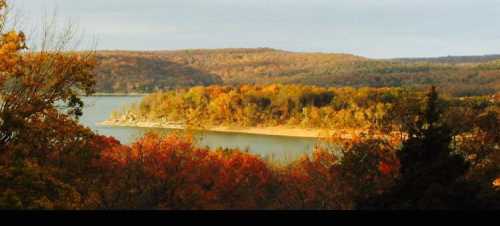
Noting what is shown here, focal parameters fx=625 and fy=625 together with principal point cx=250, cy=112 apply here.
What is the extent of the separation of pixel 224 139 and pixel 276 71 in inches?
173

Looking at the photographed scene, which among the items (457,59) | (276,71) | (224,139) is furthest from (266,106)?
(457,59)

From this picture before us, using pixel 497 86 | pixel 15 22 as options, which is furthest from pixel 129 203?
pixel 497 86

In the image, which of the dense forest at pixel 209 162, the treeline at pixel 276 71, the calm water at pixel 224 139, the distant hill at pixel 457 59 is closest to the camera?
the dense forest at pixel 209 162

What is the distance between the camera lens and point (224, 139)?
1274 cm

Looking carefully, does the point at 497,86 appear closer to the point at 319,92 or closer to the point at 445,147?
the point at 319,92

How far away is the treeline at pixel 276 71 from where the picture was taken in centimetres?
1041

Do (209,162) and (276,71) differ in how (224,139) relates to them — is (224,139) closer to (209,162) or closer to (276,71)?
(209,162)

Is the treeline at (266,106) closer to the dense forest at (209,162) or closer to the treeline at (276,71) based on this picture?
the dense forest at (209,162)

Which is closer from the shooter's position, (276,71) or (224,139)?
(224,139)

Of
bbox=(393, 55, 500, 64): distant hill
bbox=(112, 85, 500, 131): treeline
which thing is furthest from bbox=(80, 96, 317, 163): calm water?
bbox=(393, 55, 500, 64): distant hill

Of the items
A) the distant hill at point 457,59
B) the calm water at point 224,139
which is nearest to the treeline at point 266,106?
the calm water at point 224,139

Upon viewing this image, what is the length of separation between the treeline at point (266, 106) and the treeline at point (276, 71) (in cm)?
45

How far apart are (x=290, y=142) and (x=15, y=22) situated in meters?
8.65

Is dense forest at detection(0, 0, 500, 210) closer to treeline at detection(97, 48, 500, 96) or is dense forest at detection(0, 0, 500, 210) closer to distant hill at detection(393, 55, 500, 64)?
treeline at detection(97, 48, 500, 96)
